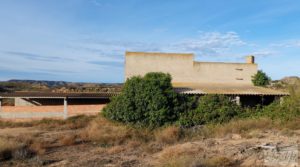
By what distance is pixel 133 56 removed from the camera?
26.0 metres

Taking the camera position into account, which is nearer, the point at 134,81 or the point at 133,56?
the point at 134,81

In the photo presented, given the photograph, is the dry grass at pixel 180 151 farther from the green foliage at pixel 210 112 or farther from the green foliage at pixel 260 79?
the green foliage at pixel 260 79

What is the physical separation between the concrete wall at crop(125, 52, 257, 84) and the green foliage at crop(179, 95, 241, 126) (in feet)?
24.4

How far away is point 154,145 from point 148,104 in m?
4.57

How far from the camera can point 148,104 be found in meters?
18.1

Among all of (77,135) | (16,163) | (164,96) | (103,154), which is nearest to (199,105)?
(164,96)

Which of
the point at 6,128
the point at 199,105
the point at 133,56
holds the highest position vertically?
the point at 133,56

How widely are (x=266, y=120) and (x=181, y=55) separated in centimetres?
1069

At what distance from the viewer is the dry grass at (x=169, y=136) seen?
1464 centimetres

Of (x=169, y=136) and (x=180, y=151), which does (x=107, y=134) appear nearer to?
(x=169, y=136)

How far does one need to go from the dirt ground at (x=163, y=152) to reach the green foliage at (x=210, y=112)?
358 cm

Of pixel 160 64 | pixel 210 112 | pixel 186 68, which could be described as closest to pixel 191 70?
pixel 186 68

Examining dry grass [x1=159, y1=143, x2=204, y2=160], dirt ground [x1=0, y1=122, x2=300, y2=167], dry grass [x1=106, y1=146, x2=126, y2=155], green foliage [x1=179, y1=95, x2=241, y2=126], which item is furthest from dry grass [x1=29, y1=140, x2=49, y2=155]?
green foliage [x1=179, y1=95, x2=241, y2=126]

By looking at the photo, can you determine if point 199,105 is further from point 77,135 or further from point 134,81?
point 77,135
